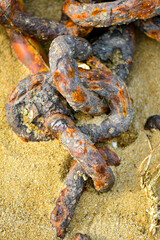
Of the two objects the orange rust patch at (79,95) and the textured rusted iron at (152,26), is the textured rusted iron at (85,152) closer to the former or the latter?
the orange rust patch at (79,95)

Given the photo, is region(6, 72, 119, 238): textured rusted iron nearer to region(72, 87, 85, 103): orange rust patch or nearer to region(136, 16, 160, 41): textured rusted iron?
region(72, 87, 85, 103): orange rust patch

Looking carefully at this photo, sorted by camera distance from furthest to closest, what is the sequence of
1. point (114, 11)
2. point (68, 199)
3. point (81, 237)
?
point (114, 11) < point (68, 199) < point (81, 237)

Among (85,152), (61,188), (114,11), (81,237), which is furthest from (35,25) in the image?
(81,237)

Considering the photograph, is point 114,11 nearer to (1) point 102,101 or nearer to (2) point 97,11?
(2) point 97,11

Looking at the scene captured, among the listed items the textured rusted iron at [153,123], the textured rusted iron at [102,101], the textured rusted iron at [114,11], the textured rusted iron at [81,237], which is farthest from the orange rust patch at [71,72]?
the textured rusted iron at [81,237]

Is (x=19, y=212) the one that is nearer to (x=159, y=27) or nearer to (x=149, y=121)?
(x=149, y=121)

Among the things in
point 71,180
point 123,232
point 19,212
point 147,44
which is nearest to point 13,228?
point 19,212
